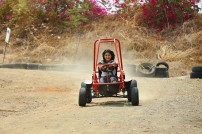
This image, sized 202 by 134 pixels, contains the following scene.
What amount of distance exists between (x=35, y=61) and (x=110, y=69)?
498 inches

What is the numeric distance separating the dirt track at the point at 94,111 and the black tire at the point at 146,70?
110 inches

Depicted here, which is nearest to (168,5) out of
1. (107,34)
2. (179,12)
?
(179,12)

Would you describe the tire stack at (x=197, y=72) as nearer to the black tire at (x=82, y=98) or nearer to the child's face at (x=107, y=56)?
the child's face at (x=107, y=56)

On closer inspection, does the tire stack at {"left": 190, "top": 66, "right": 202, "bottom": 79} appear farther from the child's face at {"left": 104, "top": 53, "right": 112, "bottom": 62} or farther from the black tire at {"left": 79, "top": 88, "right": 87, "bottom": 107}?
the black tire at {"left": 79, "top": 88, "right": 87, "bottom": 107}

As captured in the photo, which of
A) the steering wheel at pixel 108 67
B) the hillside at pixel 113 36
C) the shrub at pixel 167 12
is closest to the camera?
the steering wheel at pixel 108 67

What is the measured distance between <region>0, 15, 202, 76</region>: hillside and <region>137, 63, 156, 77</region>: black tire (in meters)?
1.44

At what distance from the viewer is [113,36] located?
2391 cm

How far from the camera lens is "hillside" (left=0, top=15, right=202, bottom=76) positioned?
68.7ft

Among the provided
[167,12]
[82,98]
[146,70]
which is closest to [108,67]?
[82,98]

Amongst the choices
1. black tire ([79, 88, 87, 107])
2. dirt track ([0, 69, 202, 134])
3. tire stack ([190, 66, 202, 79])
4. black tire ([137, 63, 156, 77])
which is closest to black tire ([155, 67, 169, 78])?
black tire ([137, 63, 156, 77])

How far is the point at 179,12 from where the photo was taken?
23938 mm

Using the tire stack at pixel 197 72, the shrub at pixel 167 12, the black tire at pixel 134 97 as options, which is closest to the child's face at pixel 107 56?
the black tire at pixel 134 97

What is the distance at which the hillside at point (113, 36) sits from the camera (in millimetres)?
20952

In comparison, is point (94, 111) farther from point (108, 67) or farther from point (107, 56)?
point (107, 56)
